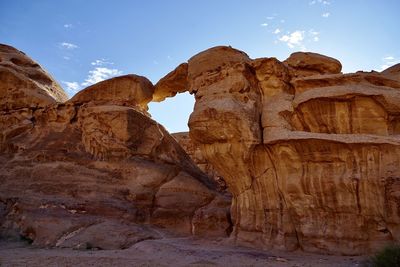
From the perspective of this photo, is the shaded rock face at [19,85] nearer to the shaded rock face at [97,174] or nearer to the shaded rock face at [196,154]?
the shaded rock face at [97,174]

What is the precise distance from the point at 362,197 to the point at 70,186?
10.5m

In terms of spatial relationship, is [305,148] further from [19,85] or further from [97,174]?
[19,85]

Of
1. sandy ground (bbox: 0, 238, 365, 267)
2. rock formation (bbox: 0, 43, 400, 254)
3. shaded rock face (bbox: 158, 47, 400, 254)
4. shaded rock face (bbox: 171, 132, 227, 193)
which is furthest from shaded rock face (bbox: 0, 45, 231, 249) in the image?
shaded rock face (bbox: 171, 132, 227, 193)

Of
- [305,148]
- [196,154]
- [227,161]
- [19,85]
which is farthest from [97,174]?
[196,154]

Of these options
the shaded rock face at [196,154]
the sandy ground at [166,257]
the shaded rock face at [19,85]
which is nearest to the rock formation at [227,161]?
the shaded rock face at [19,85]

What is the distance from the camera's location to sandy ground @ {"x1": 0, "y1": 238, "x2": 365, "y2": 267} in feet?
29.3

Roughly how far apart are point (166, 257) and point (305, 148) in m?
5.21

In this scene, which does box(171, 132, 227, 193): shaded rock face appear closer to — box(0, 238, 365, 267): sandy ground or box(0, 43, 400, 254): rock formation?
box(0, 43, 400, 254): rock formation

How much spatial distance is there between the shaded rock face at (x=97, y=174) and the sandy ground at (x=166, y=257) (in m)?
1.03

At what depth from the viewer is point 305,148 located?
11461 mm

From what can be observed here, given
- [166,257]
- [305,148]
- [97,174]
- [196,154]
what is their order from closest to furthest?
[166,257]
[305,148]
[97,174]
[196,154]

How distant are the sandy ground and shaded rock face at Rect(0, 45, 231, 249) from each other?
103cm

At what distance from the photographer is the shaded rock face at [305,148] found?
10516mm

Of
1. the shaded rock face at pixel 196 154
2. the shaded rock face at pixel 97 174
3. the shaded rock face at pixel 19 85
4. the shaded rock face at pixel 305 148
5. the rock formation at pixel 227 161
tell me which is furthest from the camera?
the shaded rock face at pixel 196 154
